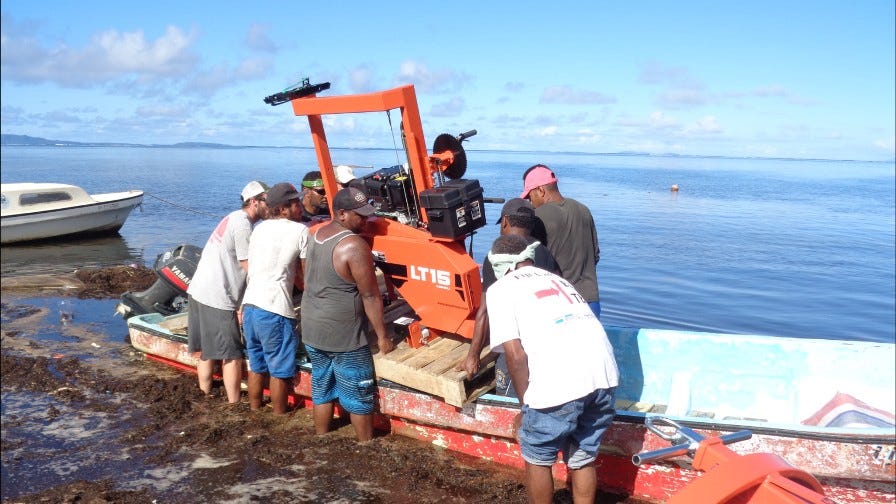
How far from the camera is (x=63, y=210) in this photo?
18594mm

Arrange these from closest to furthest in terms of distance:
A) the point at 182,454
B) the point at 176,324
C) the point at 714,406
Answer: the point at 182,454, the point at 714,406, the point at 176,324

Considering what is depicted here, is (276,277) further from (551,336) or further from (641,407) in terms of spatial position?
(641,407)

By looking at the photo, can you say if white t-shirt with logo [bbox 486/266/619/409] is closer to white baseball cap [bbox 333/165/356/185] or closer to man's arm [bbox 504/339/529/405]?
man's arm [bbox 504/339/529/405]

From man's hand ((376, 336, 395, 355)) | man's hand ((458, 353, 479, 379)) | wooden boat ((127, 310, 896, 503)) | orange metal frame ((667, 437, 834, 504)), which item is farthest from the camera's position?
man's hand ((376, 336, 395, 355))

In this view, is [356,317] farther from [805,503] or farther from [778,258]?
[778,258]

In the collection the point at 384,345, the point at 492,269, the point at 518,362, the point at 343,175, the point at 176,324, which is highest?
the point at 343,175

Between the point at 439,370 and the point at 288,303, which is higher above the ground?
the point at 288,303

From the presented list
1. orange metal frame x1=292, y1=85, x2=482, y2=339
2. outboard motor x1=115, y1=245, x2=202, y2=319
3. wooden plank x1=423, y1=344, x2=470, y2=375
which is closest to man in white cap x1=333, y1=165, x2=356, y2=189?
orange metal frame x1=292, y1=85, x2=482, y2=339

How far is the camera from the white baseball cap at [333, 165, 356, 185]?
6.30 metres

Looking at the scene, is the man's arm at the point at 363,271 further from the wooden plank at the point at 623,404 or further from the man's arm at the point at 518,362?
the wooden plank at the point at 623,404

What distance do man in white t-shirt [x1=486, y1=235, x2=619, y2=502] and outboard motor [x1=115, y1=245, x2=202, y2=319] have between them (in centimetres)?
506

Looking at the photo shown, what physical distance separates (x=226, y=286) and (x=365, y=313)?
160cm

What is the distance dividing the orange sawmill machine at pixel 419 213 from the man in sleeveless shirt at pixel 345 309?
0.36 metres

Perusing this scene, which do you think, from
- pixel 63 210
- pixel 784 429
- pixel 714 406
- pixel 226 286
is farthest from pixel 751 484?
pixel 63 210
